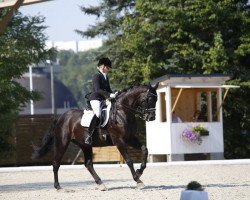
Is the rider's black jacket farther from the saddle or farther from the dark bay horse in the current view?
the dark bay horse

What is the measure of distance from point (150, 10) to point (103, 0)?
24.7ft

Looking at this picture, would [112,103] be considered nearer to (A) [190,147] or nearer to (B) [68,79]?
(A) [190,147]

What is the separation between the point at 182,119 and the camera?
31844 millimetres

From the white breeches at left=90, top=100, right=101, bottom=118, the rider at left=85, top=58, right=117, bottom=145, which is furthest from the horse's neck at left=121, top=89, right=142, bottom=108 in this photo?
the white breeches at left=90, top=100, right=101, bottom=118

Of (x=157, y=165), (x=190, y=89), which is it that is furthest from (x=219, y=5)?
(x=157, y=165)

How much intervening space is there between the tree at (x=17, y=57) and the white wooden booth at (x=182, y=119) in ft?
23.1

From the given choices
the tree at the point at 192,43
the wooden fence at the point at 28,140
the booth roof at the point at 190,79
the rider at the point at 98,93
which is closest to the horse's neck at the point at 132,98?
the rider at the point at 98,93

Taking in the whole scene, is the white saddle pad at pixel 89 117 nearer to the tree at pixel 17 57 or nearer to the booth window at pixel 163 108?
the booth window at pixel 163 108

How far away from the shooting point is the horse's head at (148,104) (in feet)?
54.5

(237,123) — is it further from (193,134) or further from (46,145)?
(46,145)

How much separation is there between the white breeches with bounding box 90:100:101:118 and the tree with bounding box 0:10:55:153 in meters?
17.7

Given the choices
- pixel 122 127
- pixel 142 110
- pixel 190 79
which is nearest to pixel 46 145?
pixel 122 127

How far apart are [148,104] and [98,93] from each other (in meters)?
1.14

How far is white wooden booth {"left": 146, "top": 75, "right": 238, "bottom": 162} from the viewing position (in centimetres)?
3008
